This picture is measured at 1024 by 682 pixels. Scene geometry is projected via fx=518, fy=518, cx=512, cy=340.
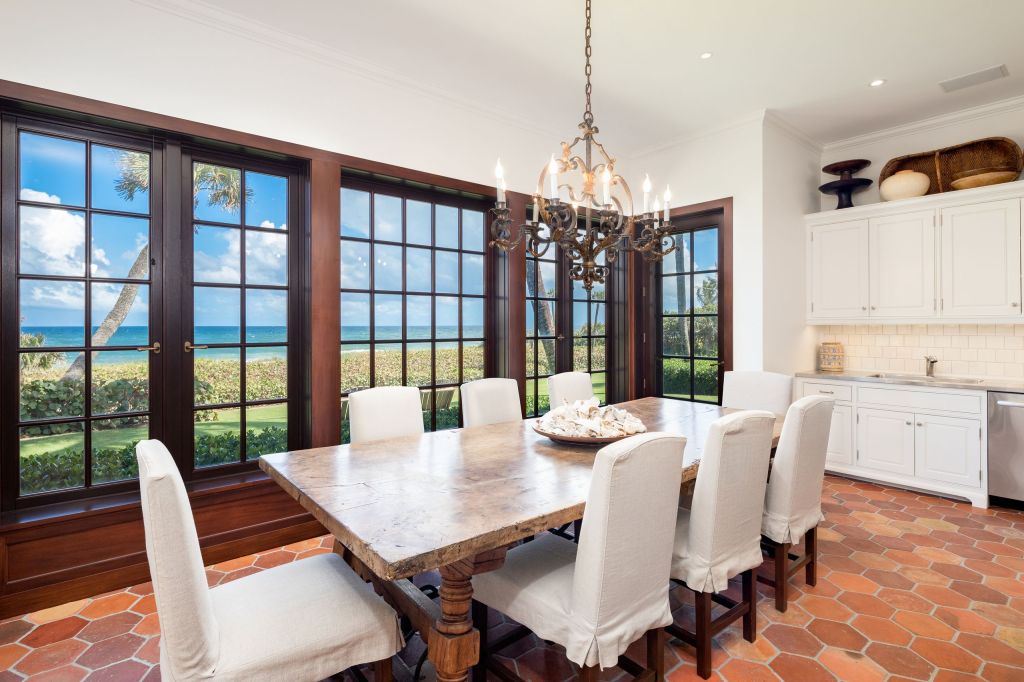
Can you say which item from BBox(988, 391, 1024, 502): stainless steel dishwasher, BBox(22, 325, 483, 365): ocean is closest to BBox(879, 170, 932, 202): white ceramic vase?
BBox(988, 391, 1024, 502): stainless steel dishwasher

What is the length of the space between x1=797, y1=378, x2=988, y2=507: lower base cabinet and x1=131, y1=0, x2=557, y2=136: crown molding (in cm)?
365

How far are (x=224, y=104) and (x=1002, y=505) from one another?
219 inches

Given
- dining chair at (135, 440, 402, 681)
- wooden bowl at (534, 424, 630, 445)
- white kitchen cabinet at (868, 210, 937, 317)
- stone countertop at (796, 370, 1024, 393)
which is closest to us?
dining chair at (135, 440, 402, 681)

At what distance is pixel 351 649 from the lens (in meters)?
1.41

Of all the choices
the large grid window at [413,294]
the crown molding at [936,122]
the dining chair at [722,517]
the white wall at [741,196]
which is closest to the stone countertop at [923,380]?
the white wall at [741,196]

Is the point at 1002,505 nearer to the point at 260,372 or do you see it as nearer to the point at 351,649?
the point at 351,649

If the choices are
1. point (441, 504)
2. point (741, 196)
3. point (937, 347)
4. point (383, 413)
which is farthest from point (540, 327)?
point (937, 347)

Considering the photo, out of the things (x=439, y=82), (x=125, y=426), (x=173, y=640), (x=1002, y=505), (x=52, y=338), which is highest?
(x=439, y=82)

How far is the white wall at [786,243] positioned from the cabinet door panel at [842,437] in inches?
19.4

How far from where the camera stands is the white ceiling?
2689 mm

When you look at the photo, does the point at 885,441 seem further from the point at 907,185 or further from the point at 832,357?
the point at 907,185

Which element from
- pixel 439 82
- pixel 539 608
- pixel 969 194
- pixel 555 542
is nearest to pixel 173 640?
pixel 539 608

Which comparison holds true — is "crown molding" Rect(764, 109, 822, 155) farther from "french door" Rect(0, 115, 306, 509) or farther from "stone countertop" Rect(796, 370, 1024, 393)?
"french door" Rect(0, 115, 306, 509)

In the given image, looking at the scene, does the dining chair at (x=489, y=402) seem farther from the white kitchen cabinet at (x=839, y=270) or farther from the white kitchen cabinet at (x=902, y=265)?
the white kitchen cabinet at (x=902, y=265)
